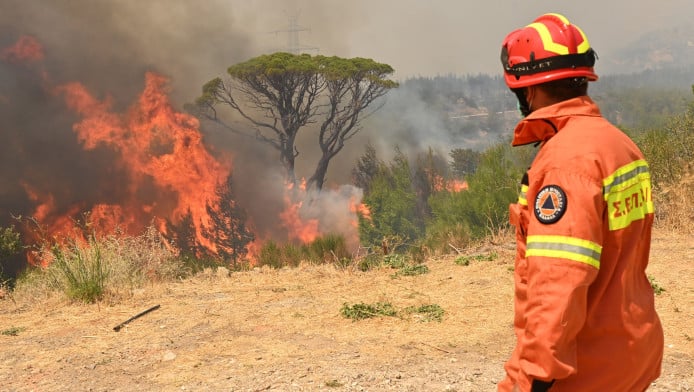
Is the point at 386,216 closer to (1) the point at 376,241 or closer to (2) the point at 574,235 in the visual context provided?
(1) the point at 376,241

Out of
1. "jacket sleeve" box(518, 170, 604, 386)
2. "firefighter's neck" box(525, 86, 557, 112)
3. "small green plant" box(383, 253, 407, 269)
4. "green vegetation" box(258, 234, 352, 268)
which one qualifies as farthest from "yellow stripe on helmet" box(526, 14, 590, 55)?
"green vegetation" box(258, 234, 352, 268)

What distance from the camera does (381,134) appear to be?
163 feet

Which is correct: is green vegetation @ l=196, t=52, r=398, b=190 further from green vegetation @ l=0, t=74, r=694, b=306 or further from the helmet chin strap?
the helmet chin strap

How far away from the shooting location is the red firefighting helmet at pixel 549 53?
5.33ft

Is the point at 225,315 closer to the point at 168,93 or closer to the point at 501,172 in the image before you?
the point at 501,172

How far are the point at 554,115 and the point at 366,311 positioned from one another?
14.7 ft

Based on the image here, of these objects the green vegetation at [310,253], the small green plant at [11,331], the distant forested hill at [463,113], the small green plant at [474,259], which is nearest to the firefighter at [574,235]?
the small green plant at [11,331]

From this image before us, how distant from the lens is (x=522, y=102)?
1.78 meters

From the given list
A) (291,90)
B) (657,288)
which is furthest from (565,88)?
(291,90)

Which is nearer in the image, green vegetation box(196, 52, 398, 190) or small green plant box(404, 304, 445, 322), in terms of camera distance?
small green plant box(404, 304, 445, 322)

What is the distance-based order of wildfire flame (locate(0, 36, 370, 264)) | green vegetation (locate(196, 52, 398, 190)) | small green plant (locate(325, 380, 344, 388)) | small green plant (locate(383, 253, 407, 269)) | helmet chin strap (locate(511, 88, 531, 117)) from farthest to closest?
green vegetation (locate(196, 52, 398, 190)) < wildfire flame (locate(0, 36, 370, 264)) < small green plant (locate(383, 253, 407, 269)) < small green plant (locate(325, 380, 344, 388)) < helmet chin strap (locate(511, 88, 531, 117))

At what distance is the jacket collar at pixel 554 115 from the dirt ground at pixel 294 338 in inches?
113

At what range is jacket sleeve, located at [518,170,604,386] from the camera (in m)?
1.40

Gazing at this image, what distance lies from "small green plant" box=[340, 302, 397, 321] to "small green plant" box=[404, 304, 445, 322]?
182mm
